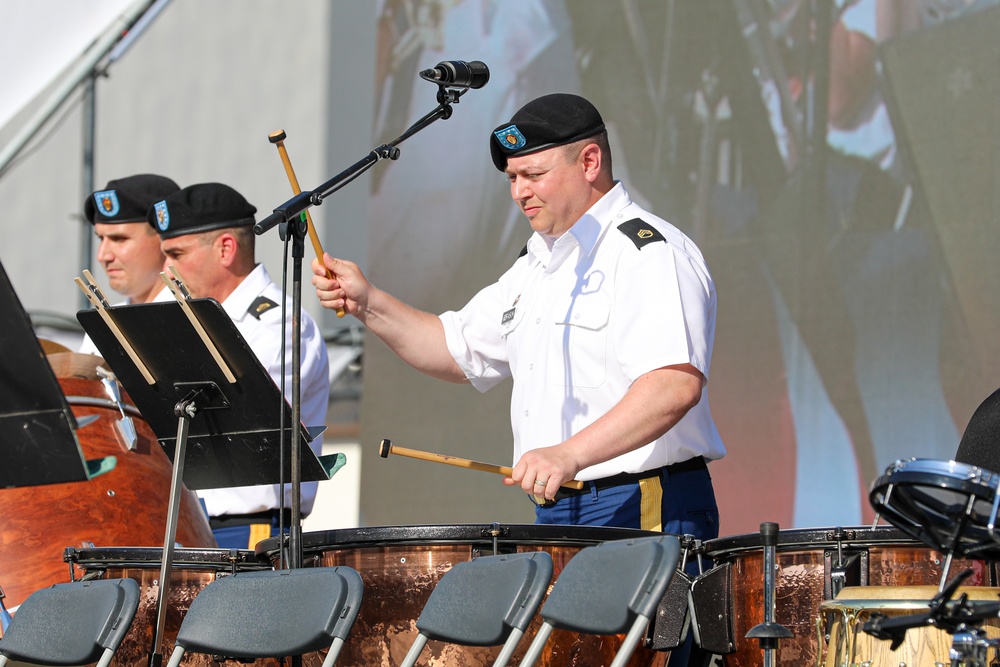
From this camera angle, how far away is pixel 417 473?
5.80 metres

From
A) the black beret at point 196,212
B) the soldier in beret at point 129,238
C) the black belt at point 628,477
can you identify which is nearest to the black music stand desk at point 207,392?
the black belt at point 628,477

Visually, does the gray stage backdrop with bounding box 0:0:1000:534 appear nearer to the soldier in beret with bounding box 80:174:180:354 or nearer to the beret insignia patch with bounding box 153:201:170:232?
the soldier in beret with bounding box 80:174:180:354

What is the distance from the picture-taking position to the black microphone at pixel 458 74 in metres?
2.74

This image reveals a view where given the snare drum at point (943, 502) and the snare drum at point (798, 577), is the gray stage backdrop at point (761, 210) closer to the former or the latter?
the snare drum at point (798, 577)

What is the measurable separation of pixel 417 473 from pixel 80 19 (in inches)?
94.6

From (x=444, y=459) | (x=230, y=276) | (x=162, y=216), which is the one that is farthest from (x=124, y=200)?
(x=444, y=459)

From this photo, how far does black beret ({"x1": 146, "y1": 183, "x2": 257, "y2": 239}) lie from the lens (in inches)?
161

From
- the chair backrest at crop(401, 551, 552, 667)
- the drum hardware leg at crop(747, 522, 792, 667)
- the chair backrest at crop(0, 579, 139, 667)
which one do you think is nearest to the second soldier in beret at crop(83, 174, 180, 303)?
the chair backrest at crop(0, 579, 139, 667)

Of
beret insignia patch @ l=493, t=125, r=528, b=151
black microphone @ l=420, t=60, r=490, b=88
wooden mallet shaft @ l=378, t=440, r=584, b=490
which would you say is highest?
black microphone @ l=420, t=60, r=490, b=88

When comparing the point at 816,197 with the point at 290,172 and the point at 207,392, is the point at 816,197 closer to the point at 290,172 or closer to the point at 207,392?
the point at 290,172

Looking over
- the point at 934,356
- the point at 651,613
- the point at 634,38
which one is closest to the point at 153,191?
the point at 634,38

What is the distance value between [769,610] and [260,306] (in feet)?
6.65

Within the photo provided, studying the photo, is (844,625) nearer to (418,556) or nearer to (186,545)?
(418,556)

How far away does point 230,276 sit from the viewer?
162 inches
